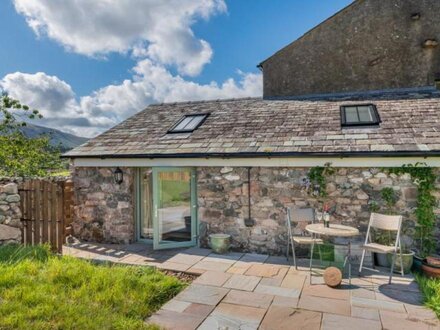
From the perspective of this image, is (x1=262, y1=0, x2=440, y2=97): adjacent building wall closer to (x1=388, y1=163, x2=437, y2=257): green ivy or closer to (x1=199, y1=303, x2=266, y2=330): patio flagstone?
(x1=388, y1=163, x2=437, y2=257): green ivy

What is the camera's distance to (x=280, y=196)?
282 inches

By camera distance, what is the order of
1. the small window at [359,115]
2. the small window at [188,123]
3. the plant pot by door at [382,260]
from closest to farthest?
the plant pot by door at [382,260]
the small window at [359,115]
the small window at [188,123]

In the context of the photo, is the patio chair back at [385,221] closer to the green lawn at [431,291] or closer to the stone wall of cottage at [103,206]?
the green lawn at [431,291]

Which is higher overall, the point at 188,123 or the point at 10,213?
the point at 188,123

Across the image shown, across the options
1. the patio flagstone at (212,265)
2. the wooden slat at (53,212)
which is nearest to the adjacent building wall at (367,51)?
the patio flagstone at (212,265)

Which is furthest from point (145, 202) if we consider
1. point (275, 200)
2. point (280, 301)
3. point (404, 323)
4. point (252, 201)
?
point (404, 323)

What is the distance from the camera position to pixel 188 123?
380 inches

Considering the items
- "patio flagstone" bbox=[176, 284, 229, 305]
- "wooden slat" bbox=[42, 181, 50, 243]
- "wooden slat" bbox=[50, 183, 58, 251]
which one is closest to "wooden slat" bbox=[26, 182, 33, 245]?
"wooden slat" bbox=[42, 181, 50, 243]

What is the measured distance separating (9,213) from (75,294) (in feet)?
12.3

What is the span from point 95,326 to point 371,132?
6.83m

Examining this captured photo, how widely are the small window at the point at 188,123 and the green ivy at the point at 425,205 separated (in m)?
5.81

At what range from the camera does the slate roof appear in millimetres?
6672

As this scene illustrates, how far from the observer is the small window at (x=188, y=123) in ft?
30.1

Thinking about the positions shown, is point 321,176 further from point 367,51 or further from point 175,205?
point 367,51
